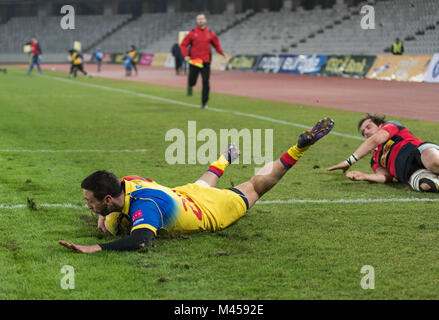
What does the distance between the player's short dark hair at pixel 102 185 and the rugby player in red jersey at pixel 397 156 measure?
3280 mm

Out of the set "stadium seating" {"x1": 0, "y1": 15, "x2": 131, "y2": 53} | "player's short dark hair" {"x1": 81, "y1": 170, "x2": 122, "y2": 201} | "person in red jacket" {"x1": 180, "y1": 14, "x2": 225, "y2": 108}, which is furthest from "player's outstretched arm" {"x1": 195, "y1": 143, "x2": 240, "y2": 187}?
"stadium seating" {"x1": 0, "y1": 15, "x2": 131, "y2": 53}

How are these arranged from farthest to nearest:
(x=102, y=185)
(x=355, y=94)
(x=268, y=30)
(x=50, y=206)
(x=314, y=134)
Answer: (x=268, y=30) < (x=355, y=94) < (x=50, y=206) < (x=314, y=134) < (x=102, y=185)

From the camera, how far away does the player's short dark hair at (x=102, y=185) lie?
498cm

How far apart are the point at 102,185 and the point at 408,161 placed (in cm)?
383

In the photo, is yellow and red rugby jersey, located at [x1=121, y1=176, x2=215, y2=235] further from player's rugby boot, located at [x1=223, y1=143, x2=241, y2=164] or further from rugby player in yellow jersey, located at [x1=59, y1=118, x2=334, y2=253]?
player's rugby boot, located at [x1=223, y1=143, x2=241, y2=164]

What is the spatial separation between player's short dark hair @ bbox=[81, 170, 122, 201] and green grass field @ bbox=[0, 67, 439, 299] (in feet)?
1.45

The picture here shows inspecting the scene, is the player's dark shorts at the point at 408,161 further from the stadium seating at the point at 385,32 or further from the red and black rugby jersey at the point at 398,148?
the stadium seating at the point at 385,32

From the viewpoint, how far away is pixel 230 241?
5344 millimetres

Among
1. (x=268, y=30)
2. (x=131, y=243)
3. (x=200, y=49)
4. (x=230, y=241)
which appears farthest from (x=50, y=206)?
(x=268, y=30)

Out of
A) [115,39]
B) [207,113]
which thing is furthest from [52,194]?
[115,39]

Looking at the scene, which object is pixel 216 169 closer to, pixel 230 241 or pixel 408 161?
pixel 230 241

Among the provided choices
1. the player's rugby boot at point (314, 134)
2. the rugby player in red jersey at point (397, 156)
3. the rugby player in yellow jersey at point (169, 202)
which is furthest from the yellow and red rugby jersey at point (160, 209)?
the rugby player in red jersey at point (397, 156)

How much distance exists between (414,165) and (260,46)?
42.8 meters

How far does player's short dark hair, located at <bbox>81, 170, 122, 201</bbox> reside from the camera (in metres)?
4.98
